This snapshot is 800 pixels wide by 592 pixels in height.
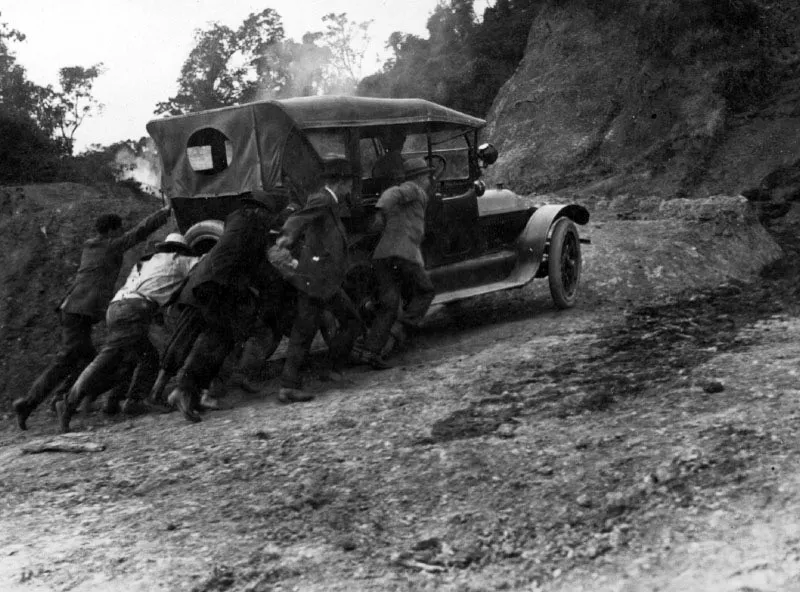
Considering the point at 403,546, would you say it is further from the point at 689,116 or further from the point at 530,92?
the point at 530,92

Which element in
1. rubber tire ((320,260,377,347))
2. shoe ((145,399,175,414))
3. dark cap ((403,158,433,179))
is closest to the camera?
shoe ((145,399,175,414))

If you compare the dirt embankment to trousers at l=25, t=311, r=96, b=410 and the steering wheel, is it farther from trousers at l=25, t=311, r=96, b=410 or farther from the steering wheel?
the steering wheel

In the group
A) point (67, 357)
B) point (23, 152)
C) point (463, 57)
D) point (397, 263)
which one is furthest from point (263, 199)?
point (463, 57)

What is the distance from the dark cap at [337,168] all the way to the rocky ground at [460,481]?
1.51m

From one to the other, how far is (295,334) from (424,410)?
4.06ft

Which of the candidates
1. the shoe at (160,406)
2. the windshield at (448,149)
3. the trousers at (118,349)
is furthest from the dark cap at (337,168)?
the shoe at (160,406)

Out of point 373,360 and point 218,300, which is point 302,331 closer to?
point 218,300

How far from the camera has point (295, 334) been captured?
7.15 meters

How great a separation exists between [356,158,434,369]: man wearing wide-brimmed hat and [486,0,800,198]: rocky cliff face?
10.0 m

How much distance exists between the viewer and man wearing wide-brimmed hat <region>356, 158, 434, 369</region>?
782cm

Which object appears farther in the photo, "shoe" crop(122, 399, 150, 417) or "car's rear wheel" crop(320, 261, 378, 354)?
"car's rear wheel" crop(320, 261, 378, 354)

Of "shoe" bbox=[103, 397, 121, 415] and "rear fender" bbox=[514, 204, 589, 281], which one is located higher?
"rear fender" bbox=[514, 204, 589, 281]

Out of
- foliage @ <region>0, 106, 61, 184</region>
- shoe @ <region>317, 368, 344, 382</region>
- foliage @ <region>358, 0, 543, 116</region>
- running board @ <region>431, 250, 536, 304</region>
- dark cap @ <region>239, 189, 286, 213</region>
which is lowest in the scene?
shoe @ <region>317, 368, 344, 382</region>

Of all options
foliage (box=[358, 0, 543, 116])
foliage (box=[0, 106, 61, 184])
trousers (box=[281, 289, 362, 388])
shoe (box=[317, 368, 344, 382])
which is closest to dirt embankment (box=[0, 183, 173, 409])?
shoe (box=[317, 368, 344, 382])
